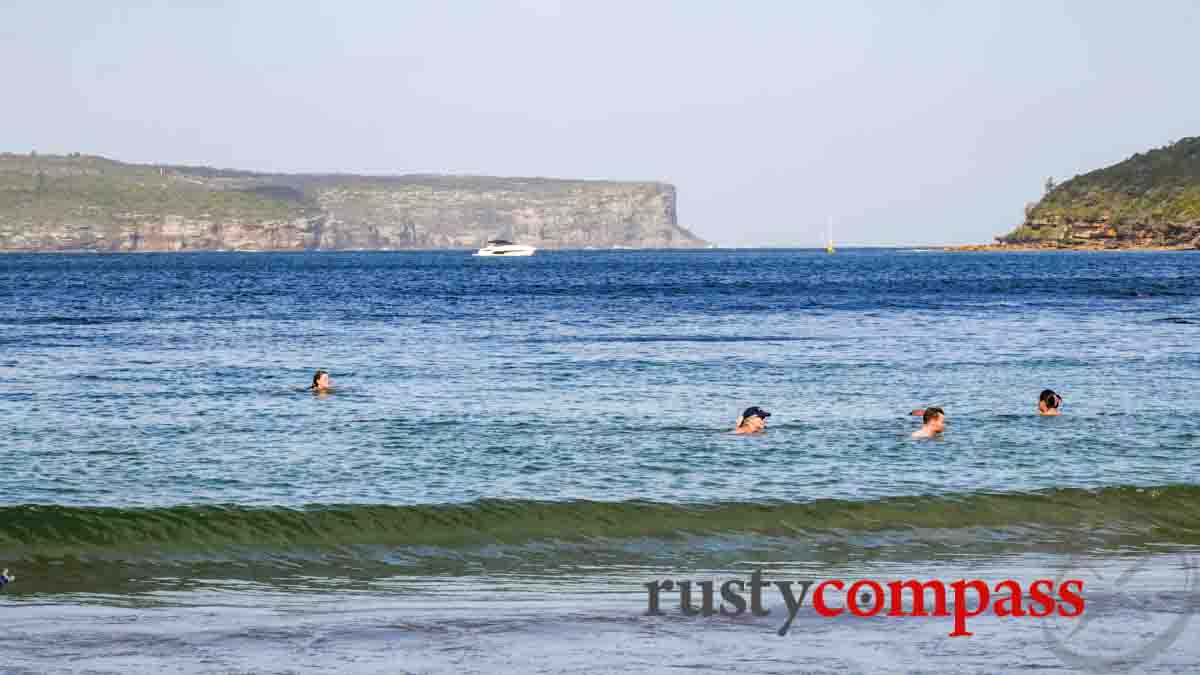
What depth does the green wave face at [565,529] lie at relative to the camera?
15.9 m

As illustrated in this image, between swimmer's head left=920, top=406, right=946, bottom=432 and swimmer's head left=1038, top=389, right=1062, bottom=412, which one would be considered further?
swimmer's head left=1038, top=389, right=1062, bottom=412

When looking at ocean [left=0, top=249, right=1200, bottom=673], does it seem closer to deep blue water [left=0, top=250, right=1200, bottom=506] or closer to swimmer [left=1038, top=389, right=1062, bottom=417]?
deep blue water [left=0, top=250, right=1200, bottom=506]

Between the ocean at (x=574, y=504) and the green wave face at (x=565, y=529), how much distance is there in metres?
0.06

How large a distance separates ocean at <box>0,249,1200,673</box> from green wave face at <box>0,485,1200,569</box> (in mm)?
58

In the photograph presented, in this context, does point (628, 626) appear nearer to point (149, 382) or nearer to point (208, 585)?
point (208, 585)

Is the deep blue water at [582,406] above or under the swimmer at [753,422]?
under

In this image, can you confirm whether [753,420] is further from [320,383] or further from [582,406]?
[320,383]

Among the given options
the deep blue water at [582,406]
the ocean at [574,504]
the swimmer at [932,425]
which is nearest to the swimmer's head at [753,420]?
the ocean at [574,504]

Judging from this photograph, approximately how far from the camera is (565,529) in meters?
17.0

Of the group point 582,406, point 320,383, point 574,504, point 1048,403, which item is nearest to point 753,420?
point 582,406

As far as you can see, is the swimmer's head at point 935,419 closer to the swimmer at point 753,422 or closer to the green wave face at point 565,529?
the swimmer at point 753,422

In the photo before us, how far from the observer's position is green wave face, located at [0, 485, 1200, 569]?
52.3 ft

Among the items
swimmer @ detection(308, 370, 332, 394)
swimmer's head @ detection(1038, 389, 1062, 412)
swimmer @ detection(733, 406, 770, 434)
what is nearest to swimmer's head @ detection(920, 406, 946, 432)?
swimmer @ detection(733, 406, 770, 434)

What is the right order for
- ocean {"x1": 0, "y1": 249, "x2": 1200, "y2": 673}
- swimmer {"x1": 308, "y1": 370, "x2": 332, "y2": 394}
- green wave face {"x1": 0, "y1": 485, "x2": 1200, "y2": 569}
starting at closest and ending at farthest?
ocean {"x1": 0, "y1": 249, "x2": 1200, "y2": 673}
green wave face {"x1": 0, "y1": 485, "x2": 1200, "y2": 569}
swimmer {"x1": 308, "y1": 370, "x2": 332, "y2": 394}
